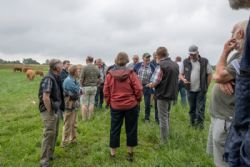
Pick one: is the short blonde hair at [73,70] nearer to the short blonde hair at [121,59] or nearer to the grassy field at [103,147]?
the short blonde hair at [121,59]

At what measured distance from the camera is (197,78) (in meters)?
8.50

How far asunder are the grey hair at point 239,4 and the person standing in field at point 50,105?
5102 millimetres

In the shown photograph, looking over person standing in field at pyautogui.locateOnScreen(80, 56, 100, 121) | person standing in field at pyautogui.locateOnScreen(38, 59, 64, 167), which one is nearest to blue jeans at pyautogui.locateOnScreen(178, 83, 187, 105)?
person standing in field at pyautogui.locateOnScreen(80, 56, 100, 121)

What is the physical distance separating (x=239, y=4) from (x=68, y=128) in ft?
22.5

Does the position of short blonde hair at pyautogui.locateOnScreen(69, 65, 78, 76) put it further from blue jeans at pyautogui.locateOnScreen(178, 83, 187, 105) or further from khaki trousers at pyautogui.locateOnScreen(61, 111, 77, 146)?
blue jeans at pyautogui.locateOnScreen(178, 83, 187, 105)

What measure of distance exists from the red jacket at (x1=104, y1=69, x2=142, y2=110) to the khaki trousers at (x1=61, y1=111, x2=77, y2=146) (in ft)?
4.96

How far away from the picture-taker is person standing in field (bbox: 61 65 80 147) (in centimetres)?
785

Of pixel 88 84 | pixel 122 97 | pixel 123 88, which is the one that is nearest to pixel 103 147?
pixel 122 97

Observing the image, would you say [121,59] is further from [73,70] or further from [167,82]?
→ [73,70]

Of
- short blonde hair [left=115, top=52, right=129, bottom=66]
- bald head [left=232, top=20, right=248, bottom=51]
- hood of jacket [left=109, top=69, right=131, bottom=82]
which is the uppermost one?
bald head [left=232, top=20, right=248, bottom=51]

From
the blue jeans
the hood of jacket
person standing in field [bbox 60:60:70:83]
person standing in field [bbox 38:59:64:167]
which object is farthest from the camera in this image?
the blue jeans

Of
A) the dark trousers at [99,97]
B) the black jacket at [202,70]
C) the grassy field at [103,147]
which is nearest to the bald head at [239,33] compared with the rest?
the grassy field at [103,147]

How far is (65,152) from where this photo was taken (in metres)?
7.52

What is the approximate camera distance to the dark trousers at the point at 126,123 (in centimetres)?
680
